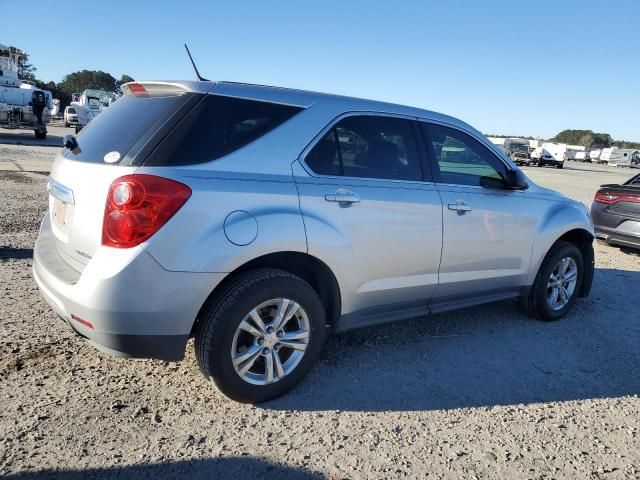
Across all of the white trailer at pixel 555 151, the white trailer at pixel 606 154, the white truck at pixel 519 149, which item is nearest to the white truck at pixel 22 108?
the white truck at pixel 519 149

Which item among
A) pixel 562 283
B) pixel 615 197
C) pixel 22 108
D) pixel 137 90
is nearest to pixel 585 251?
pixel 562 283

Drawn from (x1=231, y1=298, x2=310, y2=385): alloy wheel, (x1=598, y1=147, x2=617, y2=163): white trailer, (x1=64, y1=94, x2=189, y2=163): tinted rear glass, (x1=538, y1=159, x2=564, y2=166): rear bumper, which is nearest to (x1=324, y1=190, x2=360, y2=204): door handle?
(x1=231, y1=298, x2=310, y2=385): alloy wheel

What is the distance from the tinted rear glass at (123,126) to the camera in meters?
2.82

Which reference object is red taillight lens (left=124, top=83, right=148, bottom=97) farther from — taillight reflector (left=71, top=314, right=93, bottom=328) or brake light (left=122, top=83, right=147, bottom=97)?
taillight reflector (left=71, top=314, right=93, bottom=328)

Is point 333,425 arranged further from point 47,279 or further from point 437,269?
point 47,279

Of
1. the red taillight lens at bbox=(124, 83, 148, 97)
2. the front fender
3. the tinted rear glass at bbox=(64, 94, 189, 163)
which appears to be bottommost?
the front fender

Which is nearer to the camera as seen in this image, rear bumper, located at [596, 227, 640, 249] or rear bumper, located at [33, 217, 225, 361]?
rear bumper, located at [33, 217, 225, 361]

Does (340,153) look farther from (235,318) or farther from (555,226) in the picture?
(555,226)

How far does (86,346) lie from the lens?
142 inches

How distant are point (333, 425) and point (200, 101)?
6.38 ft

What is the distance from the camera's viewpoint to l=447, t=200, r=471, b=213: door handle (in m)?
3.76

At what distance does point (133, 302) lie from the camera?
2.56m

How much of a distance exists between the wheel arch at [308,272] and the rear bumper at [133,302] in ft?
0.59

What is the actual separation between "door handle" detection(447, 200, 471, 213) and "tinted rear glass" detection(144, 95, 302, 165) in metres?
1.38
